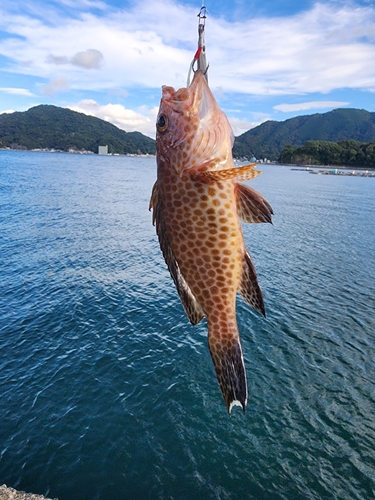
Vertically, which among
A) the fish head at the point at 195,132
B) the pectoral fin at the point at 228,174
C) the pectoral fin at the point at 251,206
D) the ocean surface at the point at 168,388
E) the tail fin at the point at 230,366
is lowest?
the ocean surface at the point at 168,388

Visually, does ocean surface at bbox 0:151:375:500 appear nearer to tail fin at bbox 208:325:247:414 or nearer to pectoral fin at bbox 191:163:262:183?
tail fin at bbox 208:325:247:414

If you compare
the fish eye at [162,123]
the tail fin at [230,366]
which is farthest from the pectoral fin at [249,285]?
the fish eye at [162,123]

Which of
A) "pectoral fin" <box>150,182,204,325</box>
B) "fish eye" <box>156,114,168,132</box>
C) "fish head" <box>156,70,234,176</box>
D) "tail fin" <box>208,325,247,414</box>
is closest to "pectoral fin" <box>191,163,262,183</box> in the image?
"fish head" <box>156,70,234,176</box>

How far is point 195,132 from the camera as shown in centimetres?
328

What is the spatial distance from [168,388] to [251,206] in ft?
42.7

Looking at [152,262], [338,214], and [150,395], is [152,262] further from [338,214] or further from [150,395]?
[338,214]

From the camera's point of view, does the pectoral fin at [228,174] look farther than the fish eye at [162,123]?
No

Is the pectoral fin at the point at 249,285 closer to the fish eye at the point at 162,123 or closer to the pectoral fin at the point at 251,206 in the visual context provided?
the pectoral fin at the point at 251,206

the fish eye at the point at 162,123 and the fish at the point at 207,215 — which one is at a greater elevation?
the fish eye at the point at 162,123

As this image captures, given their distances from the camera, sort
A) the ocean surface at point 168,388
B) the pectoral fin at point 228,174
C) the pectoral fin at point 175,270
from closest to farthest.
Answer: the pectoral fin at point 228,174 < the pectoral fin at point 175,270 < the ocean surface at point 168,388

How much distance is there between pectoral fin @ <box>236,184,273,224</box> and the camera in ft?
10.3

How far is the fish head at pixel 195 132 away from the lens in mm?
3268

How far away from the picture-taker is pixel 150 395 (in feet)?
47.0

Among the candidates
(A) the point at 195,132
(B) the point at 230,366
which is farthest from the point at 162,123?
(B) the point at 230,366
